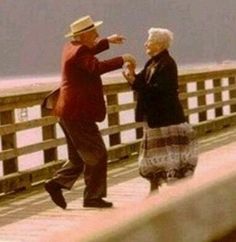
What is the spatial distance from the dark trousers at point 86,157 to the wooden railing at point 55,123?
1035 mm

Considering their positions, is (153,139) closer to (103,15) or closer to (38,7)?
(38,7)

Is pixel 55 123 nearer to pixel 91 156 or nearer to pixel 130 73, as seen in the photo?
pixel 91 156

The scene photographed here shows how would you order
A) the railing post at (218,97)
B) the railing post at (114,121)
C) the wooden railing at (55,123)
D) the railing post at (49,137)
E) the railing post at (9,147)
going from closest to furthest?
the wooden railing at (55,123)
the railing post at (9,147)
the railing post at (49,137)
the railing post at (114,121)
the railing post at (218,97)

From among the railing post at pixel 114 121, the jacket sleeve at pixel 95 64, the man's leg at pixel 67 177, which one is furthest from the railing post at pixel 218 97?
the jacket sleeve at pixel 95 64

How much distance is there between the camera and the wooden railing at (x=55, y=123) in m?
9.38

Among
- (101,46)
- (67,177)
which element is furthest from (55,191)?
(101,46)

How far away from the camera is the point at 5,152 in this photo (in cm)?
930

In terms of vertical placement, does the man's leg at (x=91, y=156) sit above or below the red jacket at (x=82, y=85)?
below

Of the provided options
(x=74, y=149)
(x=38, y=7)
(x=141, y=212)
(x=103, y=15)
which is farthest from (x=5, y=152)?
(x=103, y=15)

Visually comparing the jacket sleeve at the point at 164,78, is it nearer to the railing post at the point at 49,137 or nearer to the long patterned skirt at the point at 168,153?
the long patterned skirt at the point at 168,153

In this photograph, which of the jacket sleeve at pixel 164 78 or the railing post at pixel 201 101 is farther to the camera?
the railing post at pixel 201 101

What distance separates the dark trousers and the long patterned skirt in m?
0.33

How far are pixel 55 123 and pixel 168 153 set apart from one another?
2739 millimetres

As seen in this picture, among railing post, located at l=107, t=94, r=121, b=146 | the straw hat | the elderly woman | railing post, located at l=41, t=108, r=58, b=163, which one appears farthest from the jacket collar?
railing post, located at l=107, t=94, r=121, b=146
